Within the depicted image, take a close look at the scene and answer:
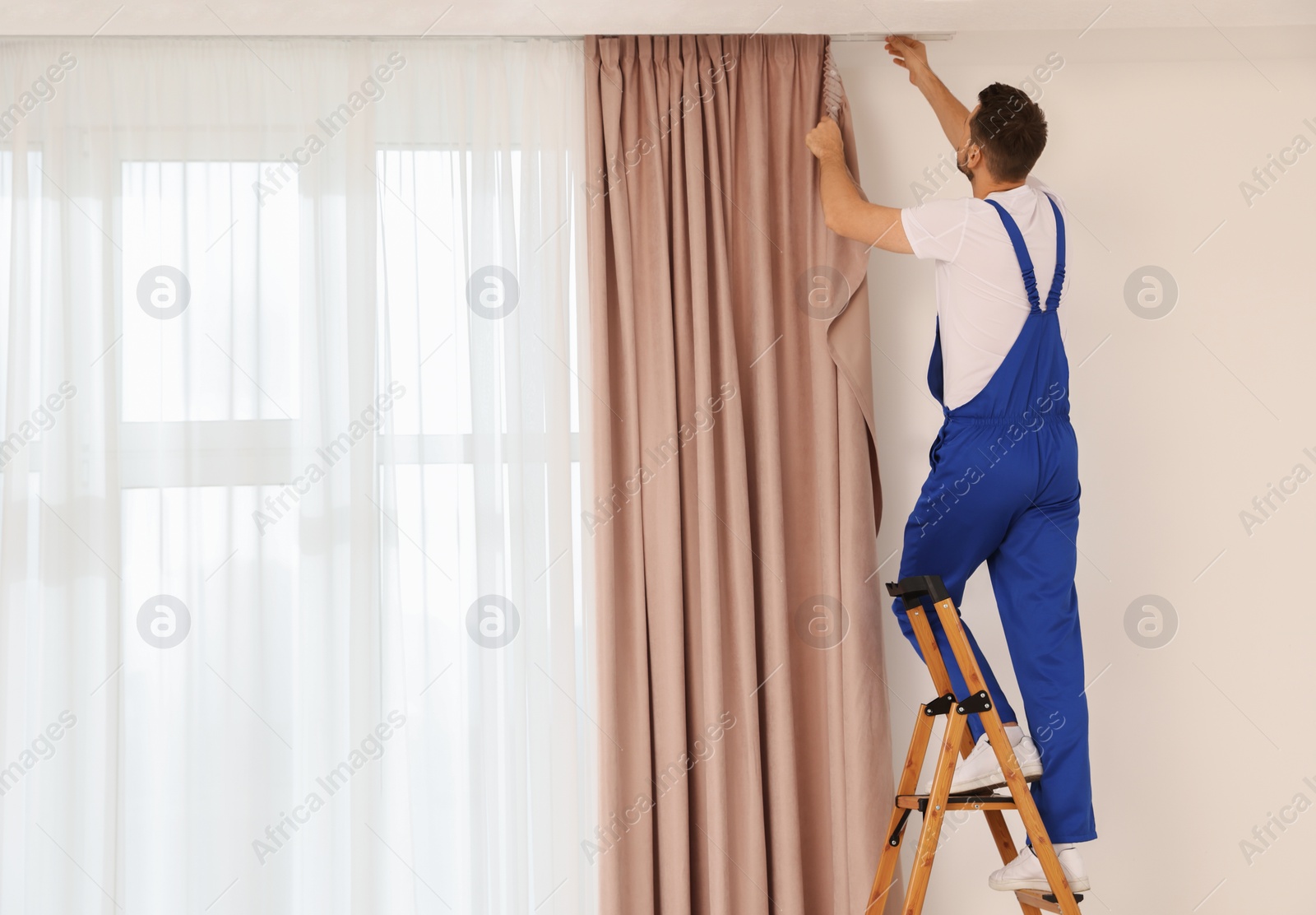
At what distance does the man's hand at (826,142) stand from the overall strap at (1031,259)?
1.42 feet

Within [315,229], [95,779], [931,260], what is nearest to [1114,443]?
[931,260]

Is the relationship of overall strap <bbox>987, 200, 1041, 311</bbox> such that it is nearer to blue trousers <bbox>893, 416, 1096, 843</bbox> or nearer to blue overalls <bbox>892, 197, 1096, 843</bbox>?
blue overalls <bbox>892, 197, 1096, 843</bbox>

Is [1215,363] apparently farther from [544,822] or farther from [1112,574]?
[544,822]

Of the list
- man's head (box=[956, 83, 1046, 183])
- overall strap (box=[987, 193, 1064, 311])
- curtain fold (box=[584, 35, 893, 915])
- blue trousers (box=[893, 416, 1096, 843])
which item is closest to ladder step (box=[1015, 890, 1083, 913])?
blue trousers (box=[893, 416, 1096, 843])

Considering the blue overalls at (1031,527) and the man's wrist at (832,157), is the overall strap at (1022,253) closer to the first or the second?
the blue overalls at (1031,527)

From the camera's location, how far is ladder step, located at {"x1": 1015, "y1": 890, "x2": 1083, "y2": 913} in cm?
173

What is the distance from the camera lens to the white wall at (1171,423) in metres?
2.22

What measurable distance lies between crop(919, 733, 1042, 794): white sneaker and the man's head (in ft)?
3.95

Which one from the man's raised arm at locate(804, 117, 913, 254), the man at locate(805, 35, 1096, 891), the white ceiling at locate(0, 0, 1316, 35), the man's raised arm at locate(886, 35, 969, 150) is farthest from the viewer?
the man's raised arm at locate(886, 35, 969, 150)

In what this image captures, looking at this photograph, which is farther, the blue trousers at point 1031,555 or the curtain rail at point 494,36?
the curtain rail at point 494,36

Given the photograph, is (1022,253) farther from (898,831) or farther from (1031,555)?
(898,831)

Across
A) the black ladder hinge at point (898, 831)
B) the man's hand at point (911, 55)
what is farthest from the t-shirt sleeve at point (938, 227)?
the black ladder hinge at point (898, 831)

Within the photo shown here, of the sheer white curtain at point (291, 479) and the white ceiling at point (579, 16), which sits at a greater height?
the white ceiling at point (579, 16)

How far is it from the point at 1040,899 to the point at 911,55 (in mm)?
1964
